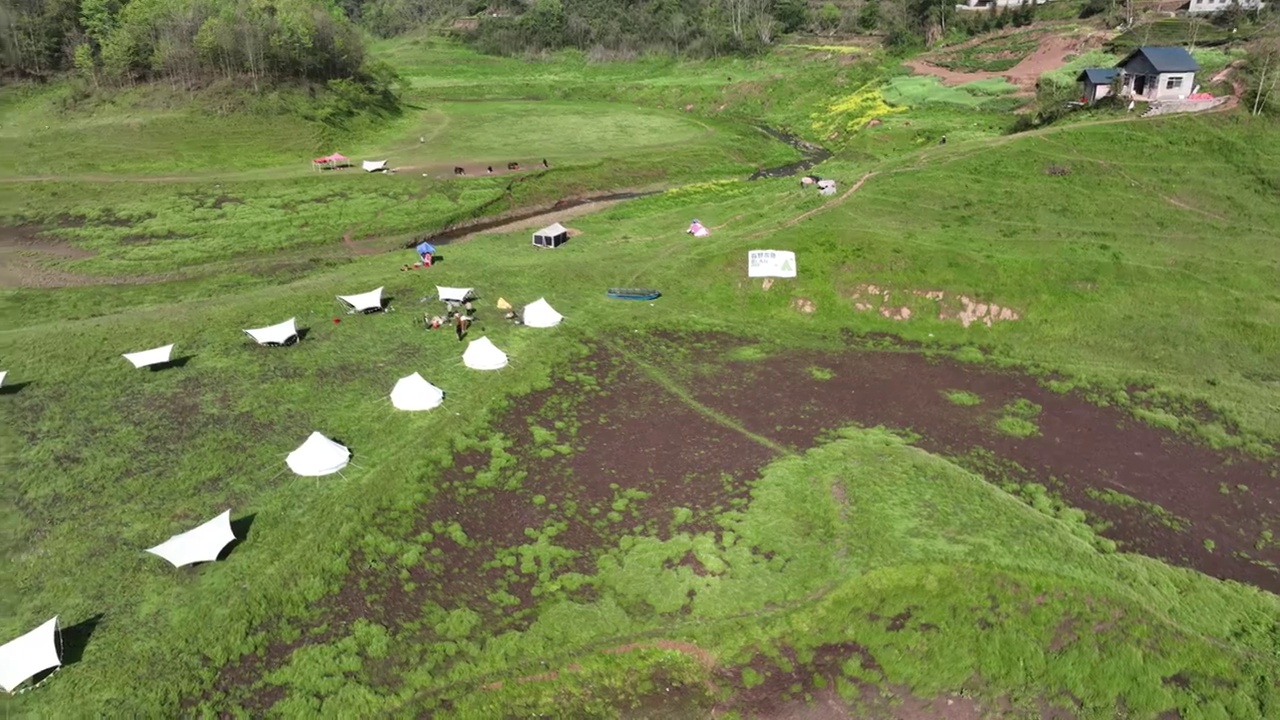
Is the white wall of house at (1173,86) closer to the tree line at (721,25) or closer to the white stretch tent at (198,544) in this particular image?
→ the tree line at (721,25)

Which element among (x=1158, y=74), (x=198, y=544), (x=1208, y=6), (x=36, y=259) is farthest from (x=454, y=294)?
(x=1208, y=6)

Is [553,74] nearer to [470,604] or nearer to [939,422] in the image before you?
[939,422]

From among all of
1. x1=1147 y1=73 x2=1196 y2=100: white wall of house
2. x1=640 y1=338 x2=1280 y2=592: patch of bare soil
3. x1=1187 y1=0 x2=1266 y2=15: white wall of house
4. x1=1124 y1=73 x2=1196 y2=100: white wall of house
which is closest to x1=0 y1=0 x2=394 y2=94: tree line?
x1=640 y1=338 x2=1280 y2=592: patch of bare soil

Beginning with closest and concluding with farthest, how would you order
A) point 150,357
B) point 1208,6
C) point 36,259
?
Answer: point 150,357 → point 36,259 → point 1208,6

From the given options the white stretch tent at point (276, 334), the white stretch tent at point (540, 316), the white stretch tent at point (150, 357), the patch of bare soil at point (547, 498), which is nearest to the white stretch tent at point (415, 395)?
the patch of bare soil at point (547, 498)

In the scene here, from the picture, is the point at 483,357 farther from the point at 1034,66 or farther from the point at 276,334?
the point at 1034,66

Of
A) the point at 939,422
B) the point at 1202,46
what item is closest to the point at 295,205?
the point at 939,422

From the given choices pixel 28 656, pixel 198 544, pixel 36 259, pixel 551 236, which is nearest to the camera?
pixel 28 656
